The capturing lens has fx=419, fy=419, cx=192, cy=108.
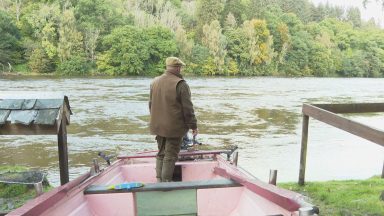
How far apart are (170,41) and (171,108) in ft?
207

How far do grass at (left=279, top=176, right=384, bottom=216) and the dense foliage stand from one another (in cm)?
5680

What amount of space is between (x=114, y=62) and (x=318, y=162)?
5439 centimetres

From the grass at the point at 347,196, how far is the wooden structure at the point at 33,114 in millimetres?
3688

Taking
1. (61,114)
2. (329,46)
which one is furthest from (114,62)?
(61,114)

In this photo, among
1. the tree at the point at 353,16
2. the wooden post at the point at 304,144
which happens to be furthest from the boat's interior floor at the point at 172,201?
the tree at the point at 353,16

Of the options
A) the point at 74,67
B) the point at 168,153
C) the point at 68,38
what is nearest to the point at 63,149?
the point at 168,153

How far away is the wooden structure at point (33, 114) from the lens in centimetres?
580

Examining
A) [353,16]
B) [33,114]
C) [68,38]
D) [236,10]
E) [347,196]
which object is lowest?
[347,196]

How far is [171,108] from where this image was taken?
16.9 feet

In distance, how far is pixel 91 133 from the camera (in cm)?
1700

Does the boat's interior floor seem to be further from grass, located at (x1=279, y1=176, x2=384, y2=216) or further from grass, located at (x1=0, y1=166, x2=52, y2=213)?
grass, located at (x1=0, y1=166, x2=52, y2=213)

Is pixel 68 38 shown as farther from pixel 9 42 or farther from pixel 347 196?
pixel 347 196

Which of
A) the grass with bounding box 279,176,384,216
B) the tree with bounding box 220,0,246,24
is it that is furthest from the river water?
the tree with bounding box 220,0,246,24

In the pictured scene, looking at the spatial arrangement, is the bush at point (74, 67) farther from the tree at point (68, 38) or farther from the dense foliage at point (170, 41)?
the tree at point (68, 38)
